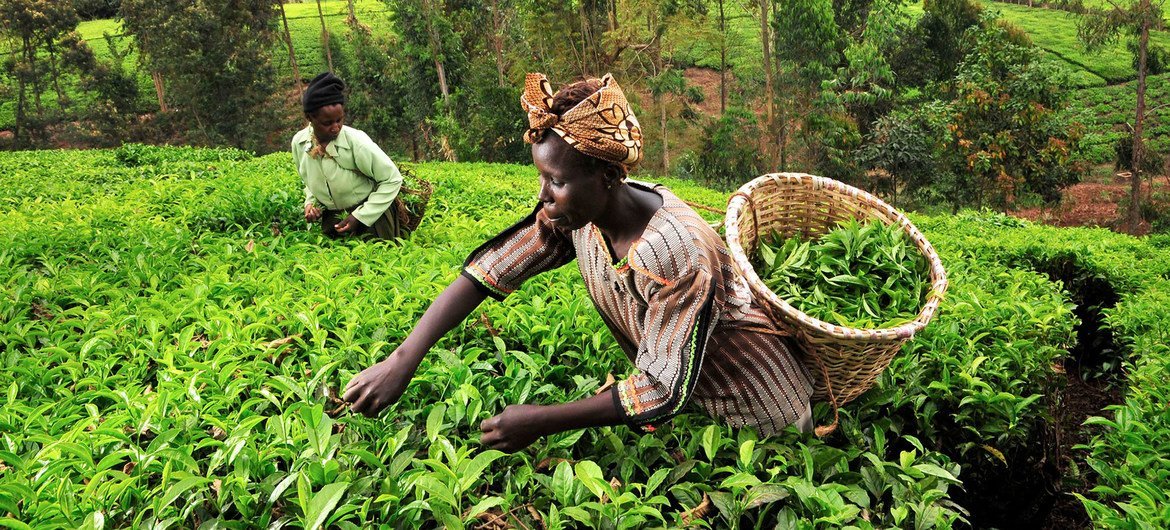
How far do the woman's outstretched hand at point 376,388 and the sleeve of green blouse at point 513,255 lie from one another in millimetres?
353

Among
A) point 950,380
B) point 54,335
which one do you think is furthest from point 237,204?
point 950,380

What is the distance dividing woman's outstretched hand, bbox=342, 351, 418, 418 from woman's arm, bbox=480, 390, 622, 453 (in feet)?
0.93

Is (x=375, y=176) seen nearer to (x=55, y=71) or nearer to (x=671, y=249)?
(x=671, y=249)

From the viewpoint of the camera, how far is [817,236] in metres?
2.49

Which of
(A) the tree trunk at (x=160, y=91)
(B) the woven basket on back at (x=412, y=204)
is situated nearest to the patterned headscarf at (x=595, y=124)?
(B) the woven basket on back at (x=412, y=204)

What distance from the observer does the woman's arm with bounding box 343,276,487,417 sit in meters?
1.73

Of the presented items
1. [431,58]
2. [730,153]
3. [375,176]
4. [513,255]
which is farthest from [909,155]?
[513,255]

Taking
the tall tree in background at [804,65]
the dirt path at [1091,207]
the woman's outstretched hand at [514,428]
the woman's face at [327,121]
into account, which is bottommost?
Result: the dirt path at [1091,207]

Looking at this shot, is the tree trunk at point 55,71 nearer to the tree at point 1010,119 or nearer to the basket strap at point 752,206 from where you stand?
the tree at point 1010,119

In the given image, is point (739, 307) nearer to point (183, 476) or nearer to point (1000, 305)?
point (183, 476)

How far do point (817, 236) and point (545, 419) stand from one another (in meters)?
1.35

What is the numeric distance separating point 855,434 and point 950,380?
0.57 metres

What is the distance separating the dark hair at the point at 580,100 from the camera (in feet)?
5.23

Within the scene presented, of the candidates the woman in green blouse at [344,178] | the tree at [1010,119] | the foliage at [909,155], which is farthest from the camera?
the foliage at [909,155]
